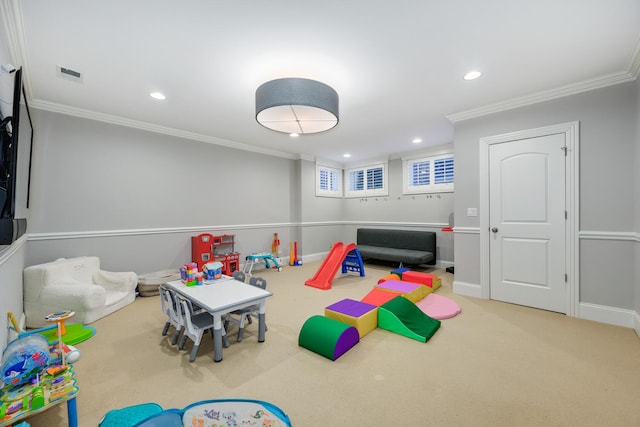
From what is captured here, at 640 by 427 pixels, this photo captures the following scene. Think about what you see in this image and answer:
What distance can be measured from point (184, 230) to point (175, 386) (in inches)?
129

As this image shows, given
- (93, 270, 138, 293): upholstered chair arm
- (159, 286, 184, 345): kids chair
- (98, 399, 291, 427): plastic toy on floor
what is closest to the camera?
(98, 399, 291, 427): plastic toy on floor

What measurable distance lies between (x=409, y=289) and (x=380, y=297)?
1.64 ft

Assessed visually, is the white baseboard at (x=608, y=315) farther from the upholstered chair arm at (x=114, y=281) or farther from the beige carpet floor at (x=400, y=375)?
the upholstered chair arm at (x=114, y=281)

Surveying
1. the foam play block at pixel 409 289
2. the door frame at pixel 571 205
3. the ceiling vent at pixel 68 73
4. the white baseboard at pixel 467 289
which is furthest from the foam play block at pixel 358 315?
the ceiling vent at pixel 68 73

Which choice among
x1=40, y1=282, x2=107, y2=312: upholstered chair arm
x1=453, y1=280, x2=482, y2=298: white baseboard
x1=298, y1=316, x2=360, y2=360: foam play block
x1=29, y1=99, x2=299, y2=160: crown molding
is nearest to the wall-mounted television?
x1=40, y1=282, x2=107, y2=312: upholstered chair arm

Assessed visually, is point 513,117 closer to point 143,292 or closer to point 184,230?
point 184,230

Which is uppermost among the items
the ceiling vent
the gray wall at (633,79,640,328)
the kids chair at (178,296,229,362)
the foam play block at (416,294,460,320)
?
the ceiling vent

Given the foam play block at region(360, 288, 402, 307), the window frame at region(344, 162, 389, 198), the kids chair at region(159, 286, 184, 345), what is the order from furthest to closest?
the window frame at region(344, 162, 389, 198) → the foam play block at region(360, 288, 402, 307) → the kids chair at region(159, 286, 184, 345)

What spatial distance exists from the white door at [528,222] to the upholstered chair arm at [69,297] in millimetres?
5108

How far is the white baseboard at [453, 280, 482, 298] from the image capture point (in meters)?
3.82

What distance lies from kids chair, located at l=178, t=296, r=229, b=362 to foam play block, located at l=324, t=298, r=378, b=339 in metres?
1.13

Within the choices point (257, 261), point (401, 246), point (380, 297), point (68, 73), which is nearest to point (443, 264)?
point (401, 246)

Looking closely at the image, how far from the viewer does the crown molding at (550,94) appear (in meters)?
2.80

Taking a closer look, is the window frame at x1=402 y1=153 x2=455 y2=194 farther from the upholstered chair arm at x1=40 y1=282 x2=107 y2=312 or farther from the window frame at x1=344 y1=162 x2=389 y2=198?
the upholstered chair arm at x1=40 y1=282 x2=107 y2=312
